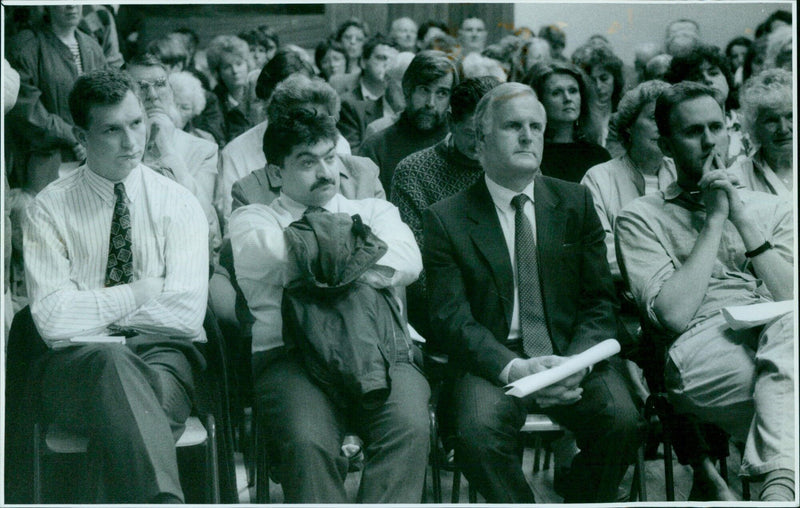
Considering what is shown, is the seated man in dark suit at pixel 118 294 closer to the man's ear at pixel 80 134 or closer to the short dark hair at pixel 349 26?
the man's ear at pixel 80 134

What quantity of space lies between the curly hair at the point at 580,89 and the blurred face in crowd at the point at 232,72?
1.70m

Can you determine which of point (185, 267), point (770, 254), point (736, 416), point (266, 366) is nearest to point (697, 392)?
point (736, 416)

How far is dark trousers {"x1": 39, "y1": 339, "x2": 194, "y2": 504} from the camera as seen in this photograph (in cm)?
223

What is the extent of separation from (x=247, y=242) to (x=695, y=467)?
4.48 ft

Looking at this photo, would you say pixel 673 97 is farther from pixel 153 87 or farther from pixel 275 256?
pixel 153 87

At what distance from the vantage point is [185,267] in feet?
8.25

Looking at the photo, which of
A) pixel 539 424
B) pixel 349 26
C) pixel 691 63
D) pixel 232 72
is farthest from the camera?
pixel 349 26

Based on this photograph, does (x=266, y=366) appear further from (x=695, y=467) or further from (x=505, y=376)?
(x=695, y=467)

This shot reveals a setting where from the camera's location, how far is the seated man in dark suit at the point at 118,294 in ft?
7.39

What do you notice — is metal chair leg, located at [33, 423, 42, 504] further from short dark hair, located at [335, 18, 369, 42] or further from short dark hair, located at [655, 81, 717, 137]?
short dark hair, located at [335, 18, 369, 42]

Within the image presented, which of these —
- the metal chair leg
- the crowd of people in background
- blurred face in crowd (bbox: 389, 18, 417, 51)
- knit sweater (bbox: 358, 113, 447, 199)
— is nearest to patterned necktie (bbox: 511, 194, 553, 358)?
the crowd of people in background

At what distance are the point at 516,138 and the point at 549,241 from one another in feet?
1.00

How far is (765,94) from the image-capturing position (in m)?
2.88

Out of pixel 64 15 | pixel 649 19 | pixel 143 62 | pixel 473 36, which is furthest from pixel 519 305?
pixel 473 36
